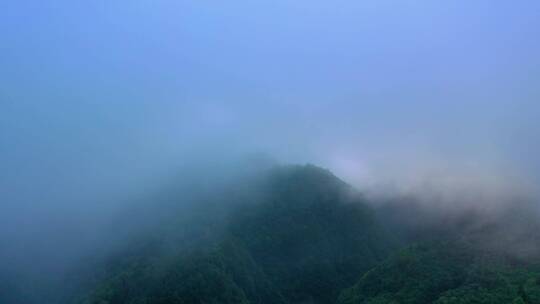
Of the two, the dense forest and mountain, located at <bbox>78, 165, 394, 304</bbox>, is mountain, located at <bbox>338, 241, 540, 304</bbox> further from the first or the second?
mountain, located at <bbox>78, 165, 394, 304</bbox>

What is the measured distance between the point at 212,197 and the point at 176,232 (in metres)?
9.65

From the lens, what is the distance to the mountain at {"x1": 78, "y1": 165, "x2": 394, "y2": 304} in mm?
62938

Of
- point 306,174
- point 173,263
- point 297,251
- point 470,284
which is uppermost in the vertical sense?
point 306,174

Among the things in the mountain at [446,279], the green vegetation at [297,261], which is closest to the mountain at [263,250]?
the green vegetation at [297,261]

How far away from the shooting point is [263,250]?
2953 inches

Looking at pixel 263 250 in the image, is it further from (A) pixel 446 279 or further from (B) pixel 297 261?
(A) pixel 446 279

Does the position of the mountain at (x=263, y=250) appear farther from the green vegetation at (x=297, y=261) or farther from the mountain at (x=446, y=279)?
the mountain at (x=446, y=279)

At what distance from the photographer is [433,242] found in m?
67.7

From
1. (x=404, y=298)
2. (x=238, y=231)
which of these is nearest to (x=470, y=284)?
(x=404, y=298)

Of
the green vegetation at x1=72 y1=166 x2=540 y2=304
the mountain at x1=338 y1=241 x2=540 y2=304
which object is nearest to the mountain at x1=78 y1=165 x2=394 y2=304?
the green vegetation at x1=72 y1=166 x2=540 y2=304

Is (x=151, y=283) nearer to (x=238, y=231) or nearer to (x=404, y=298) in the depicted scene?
(x=238, y=231)

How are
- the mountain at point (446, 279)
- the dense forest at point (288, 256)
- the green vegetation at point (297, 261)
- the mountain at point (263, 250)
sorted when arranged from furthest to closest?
the mountain at point (263, 250) < the dense forest at point (288, 256) < the green vegetation at point (297, 261) < the mountain at point (446, 279)

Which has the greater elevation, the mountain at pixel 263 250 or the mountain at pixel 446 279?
the mountain at pixel 263 250

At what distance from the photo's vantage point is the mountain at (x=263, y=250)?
2478 inches
